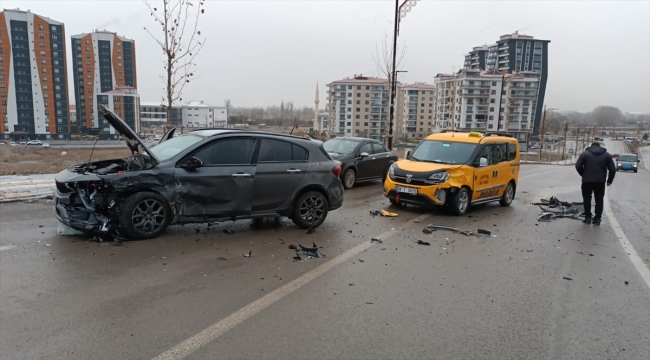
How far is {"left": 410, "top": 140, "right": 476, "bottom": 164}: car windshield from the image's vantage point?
1033 cm

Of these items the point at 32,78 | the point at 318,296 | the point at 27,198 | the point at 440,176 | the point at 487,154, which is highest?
the point at 32,78

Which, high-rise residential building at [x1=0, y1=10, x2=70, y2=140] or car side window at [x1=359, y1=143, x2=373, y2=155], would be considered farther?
high-rise residential building at [x1=0, y1=10, x2=70, y2=140]

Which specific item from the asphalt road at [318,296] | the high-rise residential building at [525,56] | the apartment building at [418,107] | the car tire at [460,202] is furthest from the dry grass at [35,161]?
the high-rise residential building at [525,56]

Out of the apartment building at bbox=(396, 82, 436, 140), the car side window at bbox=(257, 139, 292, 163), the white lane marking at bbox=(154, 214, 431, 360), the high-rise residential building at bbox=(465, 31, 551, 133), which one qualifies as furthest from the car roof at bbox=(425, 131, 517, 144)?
the high-rise residential building at bbox=(465, 31, 551, 133)

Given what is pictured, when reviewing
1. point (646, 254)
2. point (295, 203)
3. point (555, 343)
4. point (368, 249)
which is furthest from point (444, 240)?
point (555, 343)

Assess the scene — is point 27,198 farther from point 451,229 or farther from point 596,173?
point 596,173

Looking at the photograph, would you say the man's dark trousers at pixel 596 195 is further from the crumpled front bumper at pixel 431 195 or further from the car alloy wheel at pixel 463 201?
the crumpled front bumper at pixel 431 195

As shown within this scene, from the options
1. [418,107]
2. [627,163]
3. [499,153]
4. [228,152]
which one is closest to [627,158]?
[627,163]

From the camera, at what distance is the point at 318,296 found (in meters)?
4.74

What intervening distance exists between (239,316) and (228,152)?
3559 millimetres

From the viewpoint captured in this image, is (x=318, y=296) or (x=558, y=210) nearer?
(x=318, y=296)

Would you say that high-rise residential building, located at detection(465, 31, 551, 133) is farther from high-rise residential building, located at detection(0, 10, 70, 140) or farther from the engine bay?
the engine bay

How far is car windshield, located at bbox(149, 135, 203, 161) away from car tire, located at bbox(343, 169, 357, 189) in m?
6.70

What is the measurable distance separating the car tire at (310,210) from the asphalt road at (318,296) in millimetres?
230
